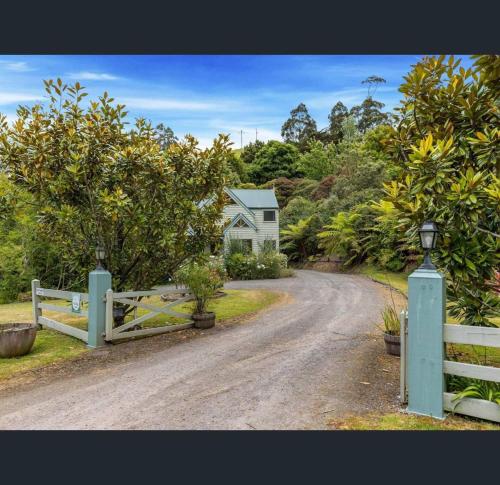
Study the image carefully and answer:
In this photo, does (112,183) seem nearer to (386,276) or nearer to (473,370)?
(473,370)

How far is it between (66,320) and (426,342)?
895cm

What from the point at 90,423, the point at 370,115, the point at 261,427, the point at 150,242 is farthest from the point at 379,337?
the point at 370,115

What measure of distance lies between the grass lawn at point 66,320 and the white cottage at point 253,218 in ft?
33.8

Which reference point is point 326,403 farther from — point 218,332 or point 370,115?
point 370,115

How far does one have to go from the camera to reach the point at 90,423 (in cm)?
409

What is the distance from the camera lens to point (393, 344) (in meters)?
6.59

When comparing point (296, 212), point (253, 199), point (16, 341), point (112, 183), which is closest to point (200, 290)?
point (112, 183)

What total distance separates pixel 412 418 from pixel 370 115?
1985 inches

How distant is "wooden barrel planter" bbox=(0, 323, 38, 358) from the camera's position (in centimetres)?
663

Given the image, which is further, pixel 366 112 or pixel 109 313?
pixel 366 112

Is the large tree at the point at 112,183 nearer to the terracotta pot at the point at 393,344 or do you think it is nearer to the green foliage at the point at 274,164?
the terracotta pot at the point at 393,344

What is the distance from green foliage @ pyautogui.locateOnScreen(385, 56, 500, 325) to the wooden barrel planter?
649 cm

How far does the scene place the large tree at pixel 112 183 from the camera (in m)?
7.44

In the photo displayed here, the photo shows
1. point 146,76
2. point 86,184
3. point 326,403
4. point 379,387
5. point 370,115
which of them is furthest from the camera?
point 370,115
